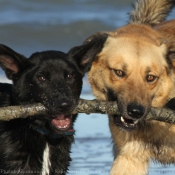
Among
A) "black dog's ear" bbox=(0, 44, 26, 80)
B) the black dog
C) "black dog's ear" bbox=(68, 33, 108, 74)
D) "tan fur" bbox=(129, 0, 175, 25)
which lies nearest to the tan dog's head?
"black dog's ear" bbox=(68, 33, 108, 74)

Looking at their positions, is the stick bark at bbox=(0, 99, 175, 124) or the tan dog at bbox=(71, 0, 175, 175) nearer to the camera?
the stick bark at bbox=(0, 99, 175, 124)

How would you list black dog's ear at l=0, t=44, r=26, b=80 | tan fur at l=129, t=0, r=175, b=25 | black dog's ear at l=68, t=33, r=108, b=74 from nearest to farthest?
black dog's ear at l=0, t=44, r=26, b=80 → black dog's ear at l=68, t=33, r=108, b=74 → tan fur at l=129, t=0, r=175, b=25

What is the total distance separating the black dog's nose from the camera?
21.3 feet

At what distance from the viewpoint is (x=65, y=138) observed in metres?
6.60

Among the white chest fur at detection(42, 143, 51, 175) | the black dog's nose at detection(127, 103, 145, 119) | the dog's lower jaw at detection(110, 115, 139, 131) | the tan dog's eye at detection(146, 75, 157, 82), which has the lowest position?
the white chest fur at detection(42, 143, 51, 175)

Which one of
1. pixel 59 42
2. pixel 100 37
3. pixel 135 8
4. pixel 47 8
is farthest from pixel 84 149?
pixel 47 8

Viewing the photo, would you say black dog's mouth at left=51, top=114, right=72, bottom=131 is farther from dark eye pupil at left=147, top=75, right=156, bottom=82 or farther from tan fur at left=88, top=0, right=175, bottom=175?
dark eye pupil at left=147, top=75, right=156, bottom=82

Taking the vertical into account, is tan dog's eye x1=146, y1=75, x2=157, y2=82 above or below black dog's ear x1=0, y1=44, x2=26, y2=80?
below

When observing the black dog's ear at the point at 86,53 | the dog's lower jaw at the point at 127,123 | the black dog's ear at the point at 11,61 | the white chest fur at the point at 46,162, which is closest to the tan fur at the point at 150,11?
the black dog's ear at the point at 86,53

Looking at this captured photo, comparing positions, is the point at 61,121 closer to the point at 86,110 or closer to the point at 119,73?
the point at 86,110

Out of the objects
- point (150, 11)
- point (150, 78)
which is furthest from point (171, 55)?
point (150, 11)

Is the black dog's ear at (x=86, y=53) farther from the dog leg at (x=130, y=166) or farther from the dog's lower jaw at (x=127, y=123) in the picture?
the dog leg at (x=130, y=166)

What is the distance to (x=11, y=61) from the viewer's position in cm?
641

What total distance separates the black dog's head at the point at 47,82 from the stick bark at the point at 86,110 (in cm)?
8
